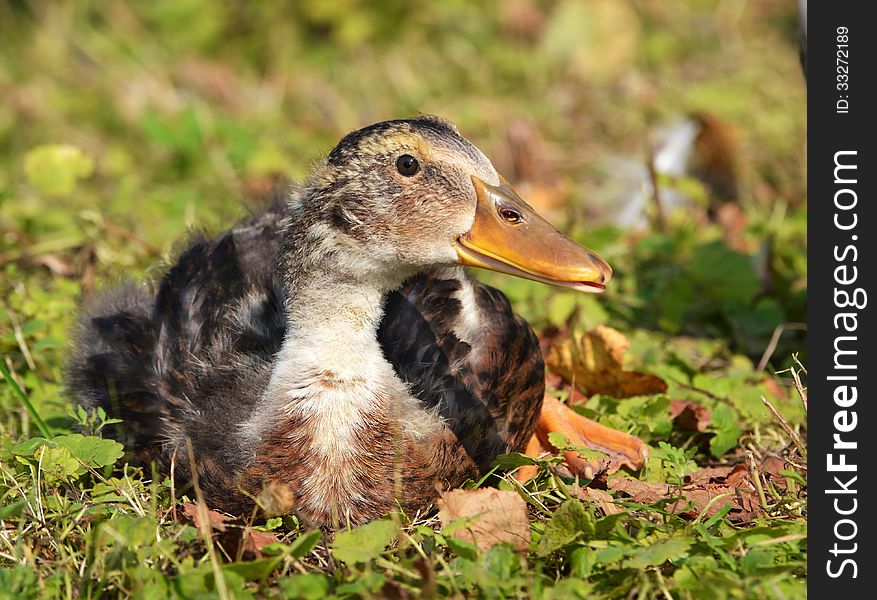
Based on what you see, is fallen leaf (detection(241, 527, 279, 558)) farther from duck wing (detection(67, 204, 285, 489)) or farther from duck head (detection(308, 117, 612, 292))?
duck head (detection(308, 117, 612, 292))

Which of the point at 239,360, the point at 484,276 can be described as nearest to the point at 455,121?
the point at 484,276

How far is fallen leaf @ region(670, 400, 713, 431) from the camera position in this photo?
354 centimetres

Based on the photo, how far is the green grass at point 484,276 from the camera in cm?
266

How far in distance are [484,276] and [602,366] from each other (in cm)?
124

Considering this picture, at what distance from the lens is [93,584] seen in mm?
2643

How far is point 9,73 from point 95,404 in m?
4.76

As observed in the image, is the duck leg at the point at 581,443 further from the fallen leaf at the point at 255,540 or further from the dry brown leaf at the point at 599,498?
the fallen leaf at the point at 255,540

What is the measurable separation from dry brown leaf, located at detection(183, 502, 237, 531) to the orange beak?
96cm

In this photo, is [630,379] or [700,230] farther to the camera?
[700,230]

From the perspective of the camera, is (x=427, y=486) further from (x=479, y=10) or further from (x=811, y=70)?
(x=479, y=10)

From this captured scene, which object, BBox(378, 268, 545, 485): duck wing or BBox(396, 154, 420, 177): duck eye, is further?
BBox(378, 268, 545, 485): duck wing

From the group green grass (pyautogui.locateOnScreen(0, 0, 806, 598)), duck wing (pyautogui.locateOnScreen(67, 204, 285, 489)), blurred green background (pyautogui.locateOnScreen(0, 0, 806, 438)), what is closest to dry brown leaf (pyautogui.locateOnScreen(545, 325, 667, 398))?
green grass (pyautogui.locateOnScreen(0, 0, 806, 598))

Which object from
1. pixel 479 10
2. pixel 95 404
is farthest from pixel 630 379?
pixel 479 10

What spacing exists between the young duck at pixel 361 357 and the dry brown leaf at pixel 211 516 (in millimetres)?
42
